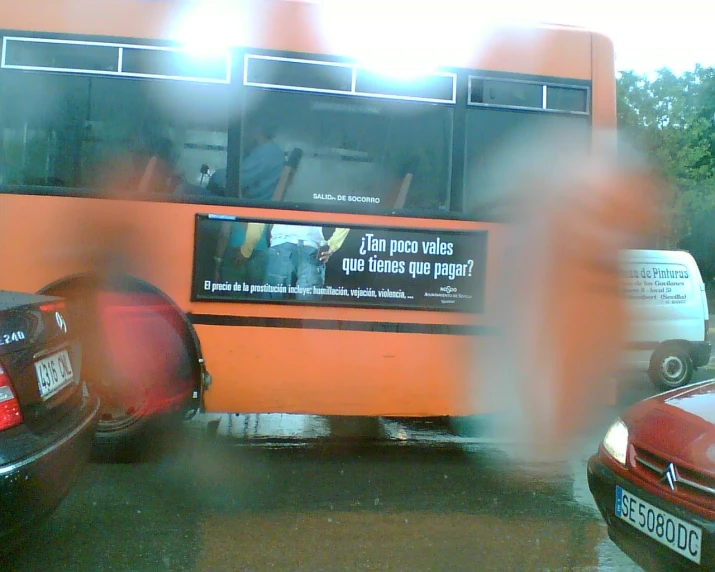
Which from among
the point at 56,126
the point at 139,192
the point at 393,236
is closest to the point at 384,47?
the point at 393,236

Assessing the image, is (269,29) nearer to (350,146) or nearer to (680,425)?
(350,146)

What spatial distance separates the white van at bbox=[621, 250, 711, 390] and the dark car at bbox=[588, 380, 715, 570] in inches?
252

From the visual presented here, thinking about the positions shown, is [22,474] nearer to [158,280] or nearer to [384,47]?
[158,280]

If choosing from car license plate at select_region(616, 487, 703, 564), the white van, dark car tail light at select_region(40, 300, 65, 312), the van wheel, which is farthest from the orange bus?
the van wheel

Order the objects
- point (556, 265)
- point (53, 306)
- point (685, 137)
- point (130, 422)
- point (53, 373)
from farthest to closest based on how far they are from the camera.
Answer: point (685, 137) → point (556, 265) → point (130, 422) → point (53, 306) → point (53, 373)

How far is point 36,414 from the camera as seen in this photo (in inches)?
132

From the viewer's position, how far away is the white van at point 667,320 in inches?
393

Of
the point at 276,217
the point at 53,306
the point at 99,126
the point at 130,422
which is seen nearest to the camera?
the point at 53,306

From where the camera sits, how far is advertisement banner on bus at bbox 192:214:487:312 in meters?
5.20

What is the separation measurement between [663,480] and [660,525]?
19 cm

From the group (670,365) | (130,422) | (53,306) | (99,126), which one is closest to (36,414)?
(53,306)

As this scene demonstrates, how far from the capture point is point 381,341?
17.7 ft

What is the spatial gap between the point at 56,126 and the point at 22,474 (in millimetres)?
2797

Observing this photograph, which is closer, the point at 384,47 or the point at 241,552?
the point at 241,552
